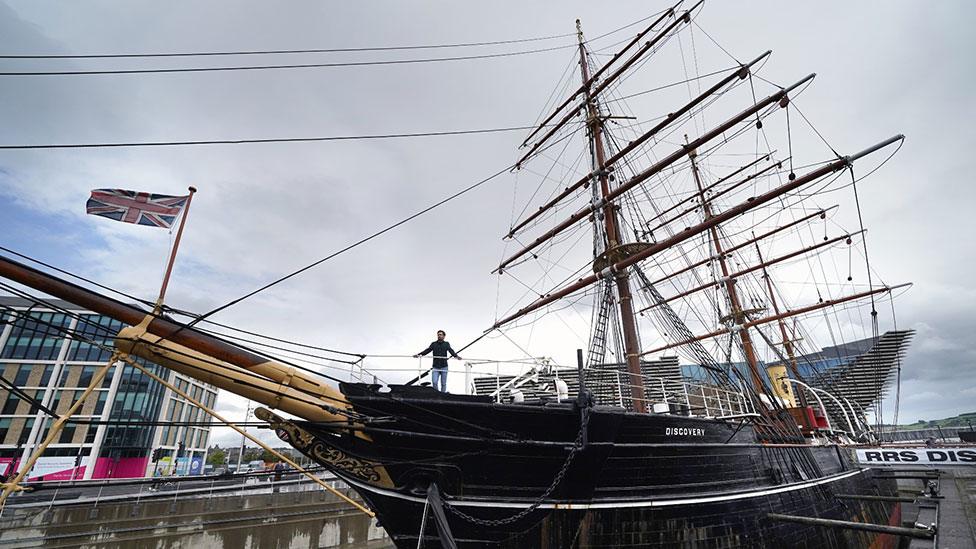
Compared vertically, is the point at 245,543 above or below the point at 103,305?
below

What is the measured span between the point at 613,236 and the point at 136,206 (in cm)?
1205

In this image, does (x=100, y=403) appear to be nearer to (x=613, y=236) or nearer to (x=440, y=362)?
(x=440, y=362)

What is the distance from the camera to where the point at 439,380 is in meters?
6.79

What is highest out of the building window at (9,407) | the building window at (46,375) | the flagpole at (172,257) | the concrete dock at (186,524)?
the building window at (46,375)

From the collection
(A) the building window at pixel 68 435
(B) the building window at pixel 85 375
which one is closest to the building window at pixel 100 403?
(A) the building window at pixel 68 435

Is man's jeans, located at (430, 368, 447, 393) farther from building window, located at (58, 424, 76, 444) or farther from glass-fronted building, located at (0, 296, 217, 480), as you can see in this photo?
building window, located at (58, 424, 76, 444)

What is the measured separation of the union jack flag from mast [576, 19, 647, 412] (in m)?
8.26

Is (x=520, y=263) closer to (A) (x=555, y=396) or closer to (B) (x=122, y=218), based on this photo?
(A) (x=555, y=396)

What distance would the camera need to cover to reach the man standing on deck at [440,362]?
6664mm

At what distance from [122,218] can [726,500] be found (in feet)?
34.4

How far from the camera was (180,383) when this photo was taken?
44656 mm

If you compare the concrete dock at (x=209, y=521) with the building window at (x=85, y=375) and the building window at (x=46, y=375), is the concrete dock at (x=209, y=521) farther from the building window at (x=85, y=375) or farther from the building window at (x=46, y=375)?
the building window at (x=46, y=375)

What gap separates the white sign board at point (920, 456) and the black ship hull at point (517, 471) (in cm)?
Answer: 1098

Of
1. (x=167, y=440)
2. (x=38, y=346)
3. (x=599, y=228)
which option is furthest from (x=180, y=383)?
(x=599, y=228)
